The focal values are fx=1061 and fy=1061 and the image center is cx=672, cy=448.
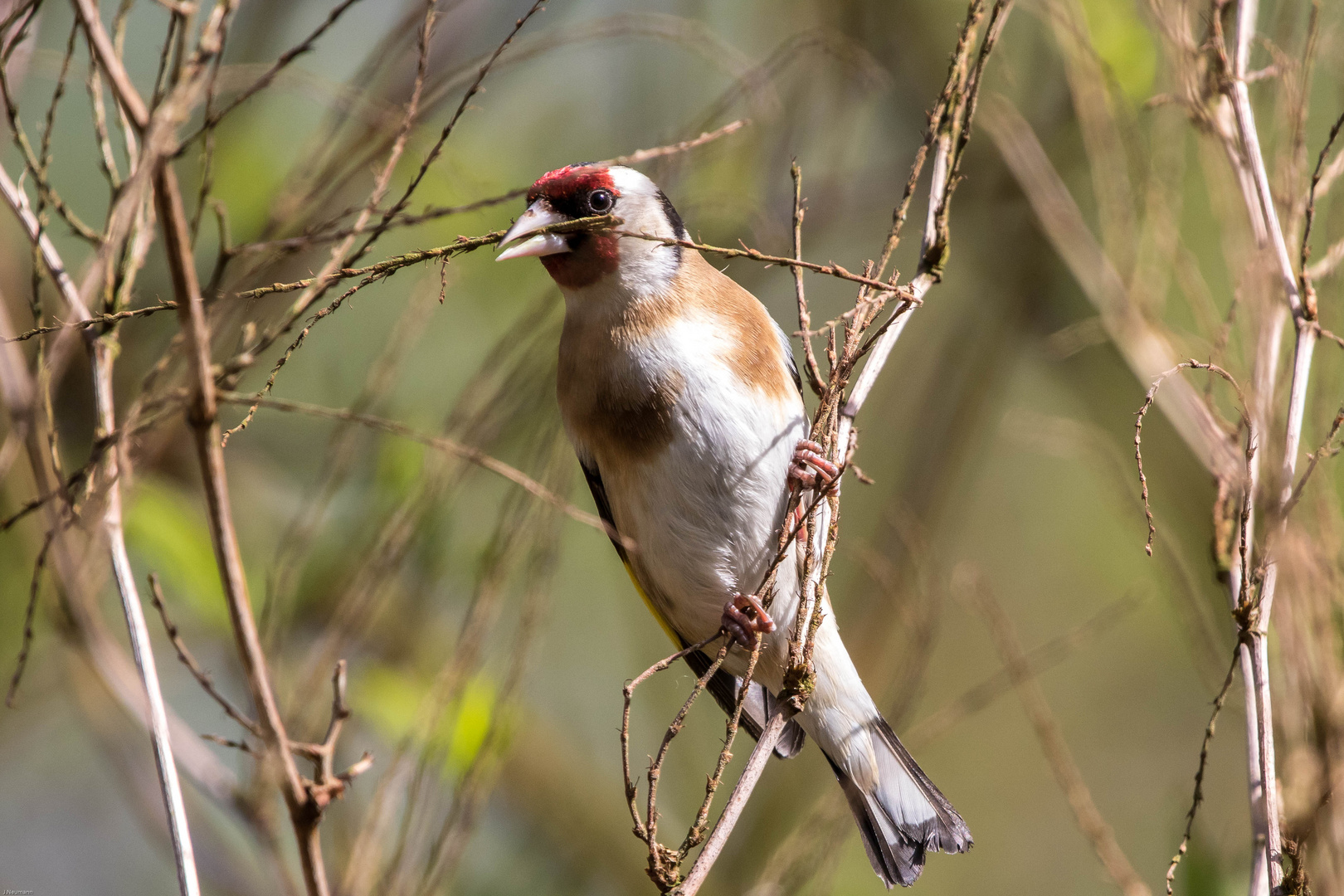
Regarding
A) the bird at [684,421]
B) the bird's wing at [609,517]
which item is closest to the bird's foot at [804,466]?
the bird at [684,421]

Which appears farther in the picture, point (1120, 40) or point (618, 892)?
point (618, 892)

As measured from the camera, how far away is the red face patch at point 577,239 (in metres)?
2.25

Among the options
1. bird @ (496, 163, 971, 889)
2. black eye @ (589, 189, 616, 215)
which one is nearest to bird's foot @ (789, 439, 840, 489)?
bird @ (496, 163, 971, 889)

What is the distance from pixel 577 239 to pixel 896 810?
1.52 metres

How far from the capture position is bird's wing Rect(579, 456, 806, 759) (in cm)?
247

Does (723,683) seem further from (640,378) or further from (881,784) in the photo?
(640,378)

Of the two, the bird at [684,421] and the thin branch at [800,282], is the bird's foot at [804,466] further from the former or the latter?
the thin branch at [800,282]

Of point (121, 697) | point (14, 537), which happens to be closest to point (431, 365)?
point (14, 537)

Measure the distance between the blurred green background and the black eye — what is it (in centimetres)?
35

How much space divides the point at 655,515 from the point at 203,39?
142 cm

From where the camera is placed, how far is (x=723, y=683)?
2674 millimetres

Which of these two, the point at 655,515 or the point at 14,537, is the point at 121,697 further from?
the point at 14,537

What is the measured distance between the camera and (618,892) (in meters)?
4.15

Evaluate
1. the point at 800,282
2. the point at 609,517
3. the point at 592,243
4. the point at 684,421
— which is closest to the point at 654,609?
the point at 609,517
